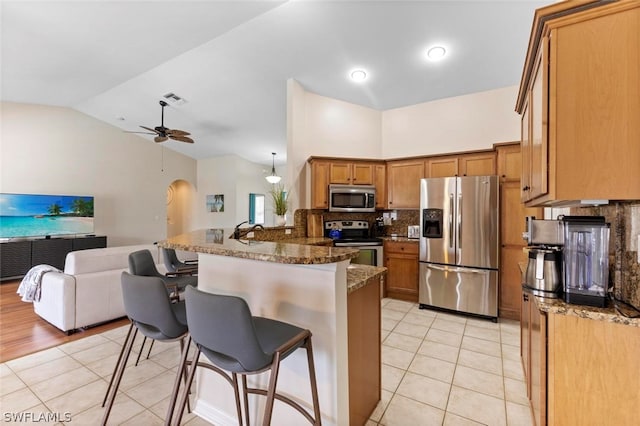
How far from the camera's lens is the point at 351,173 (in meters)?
4.41

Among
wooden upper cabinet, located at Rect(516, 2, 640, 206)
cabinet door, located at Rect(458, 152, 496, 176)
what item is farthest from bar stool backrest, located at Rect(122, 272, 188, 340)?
cabinet door, located at Rect(458, 152, 496, 176)

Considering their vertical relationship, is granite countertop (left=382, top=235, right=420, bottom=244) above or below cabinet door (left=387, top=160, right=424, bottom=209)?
below

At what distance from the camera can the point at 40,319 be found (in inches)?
139

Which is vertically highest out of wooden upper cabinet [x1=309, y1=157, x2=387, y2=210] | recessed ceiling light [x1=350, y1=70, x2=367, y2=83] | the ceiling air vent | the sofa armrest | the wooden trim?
the ceiling air vent

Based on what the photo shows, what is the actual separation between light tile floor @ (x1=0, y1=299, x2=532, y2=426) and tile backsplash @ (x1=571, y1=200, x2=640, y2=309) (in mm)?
1091

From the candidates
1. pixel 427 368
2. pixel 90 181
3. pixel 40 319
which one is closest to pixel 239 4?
pixel 427 368

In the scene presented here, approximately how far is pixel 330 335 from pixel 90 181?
752 centimetres

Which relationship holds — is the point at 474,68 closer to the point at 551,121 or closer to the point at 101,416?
the point at 551,121

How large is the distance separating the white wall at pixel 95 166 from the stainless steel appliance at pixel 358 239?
18.1ft

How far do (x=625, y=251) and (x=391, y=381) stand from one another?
172cm

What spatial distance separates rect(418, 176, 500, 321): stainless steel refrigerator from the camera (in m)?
3.45

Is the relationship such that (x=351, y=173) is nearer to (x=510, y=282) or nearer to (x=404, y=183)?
(x=404, y=183)

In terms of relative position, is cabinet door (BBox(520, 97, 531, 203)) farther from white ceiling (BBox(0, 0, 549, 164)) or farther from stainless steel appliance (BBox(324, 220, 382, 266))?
stainless steel appliance (BBox(324, 220, 382, 266))

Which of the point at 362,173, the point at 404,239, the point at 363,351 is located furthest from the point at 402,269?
the point at 363,351
